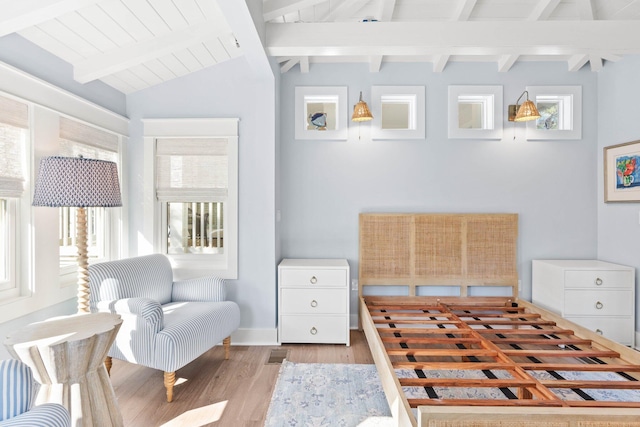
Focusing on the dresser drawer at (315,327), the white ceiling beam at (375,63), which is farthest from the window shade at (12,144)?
the white ceiling beam at (375,63)

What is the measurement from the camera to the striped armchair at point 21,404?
1.26 meters

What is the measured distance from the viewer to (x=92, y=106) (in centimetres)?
276

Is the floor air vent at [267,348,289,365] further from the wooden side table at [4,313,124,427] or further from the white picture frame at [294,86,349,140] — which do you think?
the white picture frame at [294,86,349,140]

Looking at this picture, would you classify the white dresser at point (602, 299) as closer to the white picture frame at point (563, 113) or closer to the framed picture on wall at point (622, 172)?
the framed picture on wall at point (622, 172)

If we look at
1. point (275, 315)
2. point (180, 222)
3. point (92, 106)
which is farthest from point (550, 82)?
point (92, 106)

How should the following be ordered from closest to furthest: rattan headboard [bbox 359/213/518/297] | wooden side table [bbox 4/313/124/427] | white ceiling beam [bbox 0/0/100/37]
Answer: wooden side table [bbox 4/313/124/427] < white ceiling beam [bbox 0/0/100/37] < rattan headboard [bbox 359/213/518/297]

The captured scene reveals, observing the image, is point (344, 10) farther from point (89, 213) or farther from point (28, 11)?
point (89, 213)

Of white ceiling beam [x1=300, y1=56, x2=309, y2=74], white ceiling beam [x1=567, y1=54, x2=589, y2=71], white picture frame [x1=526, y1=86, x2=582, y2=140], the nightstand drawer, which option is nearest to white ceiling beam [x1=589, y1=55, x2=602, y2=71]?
→ white ceiling beam [x1=567, y1=54, x2=589, y2=71]

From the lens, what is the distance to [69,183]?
191cm

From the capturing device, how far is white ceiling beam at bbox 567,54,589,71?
3428 millimetres

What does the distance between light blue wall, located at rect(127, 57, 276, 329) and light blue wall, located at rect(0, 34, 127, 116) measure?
0.32m

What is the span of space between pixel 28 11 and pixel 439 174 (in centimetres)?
330

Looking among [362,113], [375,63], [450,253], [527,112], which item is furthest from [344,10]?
[450,253]

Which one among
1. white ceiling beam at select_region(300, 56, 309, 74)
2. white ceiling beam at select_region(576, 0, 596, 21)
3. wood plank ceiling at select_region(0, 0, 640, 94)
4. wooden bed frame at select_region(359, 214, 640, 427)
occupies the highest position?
white ceiling beam at select_region(576, 0, 596, 21)
